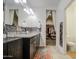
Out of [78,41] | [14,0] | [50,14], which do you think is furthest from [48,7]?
[78,41]

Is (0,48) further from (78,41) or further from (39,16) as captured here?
(39,16)

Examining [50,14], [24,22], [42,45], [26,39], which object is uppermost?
[50,14]

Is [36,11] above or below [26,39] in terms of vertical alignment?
above

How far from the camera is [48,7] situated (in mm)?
10188

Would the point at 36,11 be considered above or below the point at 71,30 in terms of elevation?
above

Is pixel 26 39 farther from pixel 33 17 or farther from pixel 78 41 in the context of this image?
pixel 33 17

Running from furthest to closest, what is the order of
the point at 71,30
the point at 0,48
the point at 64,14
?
the point at 71,30, the point at 64,14, the point at 0,48

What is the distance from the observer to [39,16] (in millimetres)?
10320

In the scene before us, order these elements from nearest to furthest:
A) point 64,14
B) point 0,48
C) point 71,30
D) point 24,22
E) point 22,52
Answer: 1. point 0,48
2. point 22,52
3. point 64,14
4. point 71,30
5. point 24,22

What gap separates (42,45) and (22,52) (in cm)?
629

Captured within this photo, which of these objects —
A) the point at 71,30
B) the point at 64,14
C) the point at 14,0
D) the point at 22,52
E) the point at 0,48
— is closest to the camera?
the point at 0,48

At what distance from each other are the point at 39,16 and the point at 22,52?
6.58 m

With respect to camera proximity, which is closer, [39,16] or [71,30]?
[71,30]

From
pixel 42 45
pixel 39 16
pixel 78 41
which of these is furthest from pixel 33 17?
pixel 78 41
